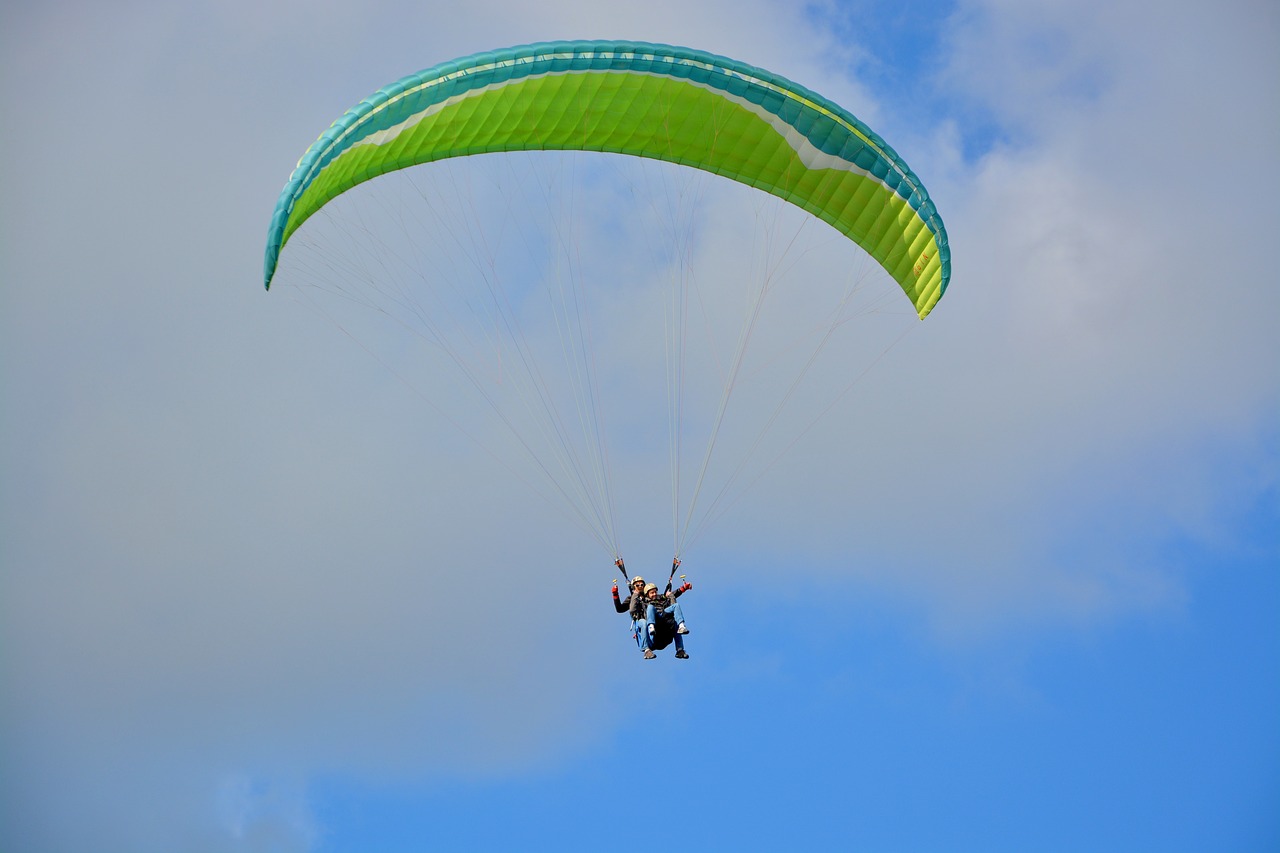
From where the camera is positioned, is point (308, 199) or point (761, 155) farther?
point (761, 155)

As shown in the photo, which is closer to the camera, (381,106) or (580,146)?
(381,106)

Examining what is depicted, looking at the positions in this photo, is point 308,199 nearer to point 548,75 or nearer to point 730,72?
Result: point 548,75

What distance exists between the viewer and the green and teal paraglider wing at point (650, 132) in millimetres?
24328

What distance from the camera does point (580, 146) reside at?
85.4 ft

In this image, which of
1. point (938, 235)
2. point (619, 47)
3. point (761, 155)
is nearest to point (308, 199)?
point (619, 47)

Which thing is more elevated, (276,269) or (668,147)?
(668,147)

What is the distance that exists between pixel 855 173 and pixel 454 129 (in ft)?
18.9

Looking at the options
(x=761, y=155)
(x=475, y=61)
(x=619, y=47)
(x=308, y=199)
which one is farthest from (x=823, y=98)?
(x=308, y=199)

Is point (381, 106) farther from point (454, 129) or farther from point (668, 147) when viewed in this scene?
point (668, 147)

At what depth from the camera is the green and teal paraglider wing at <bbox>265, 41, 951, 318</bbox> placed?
958 inches

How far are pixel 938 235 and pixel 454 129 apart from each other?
7.13 m

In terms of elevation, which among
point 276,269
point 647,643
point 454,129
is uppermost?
point 454,129

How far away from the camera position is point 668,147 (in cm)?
2619

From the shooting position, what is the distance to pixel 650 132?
2589 cm
